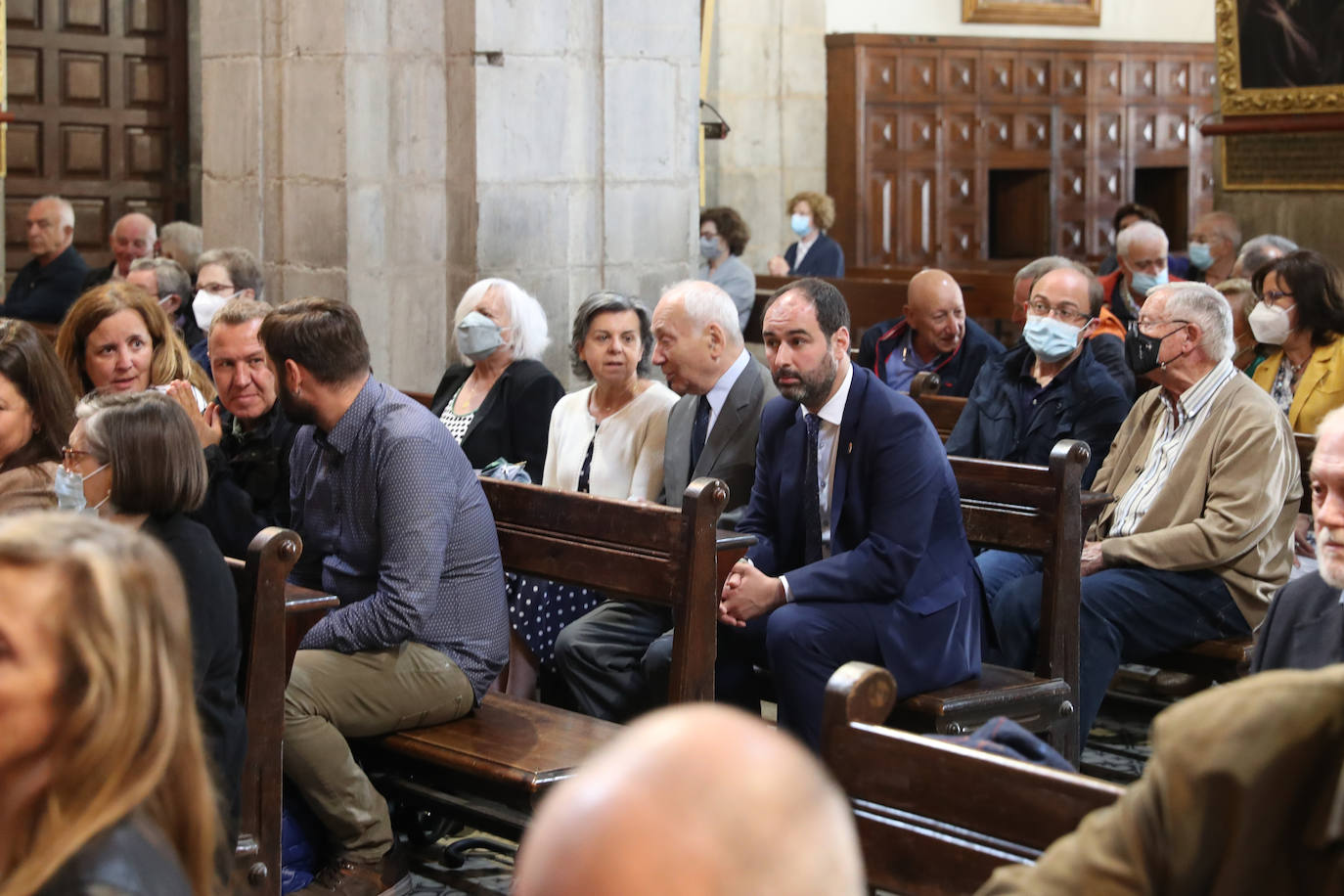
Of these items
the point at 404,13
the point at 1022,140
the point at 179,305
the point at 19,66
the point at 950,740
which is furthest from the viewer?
the point at 1022,140

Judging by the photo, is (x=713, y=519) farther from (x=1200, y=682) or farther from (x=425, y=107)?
(x=425, y=107)

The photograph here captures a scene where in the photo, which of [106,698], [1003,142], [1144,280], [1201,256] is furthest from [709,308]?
[1003,142]

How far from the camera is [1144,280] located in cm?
765

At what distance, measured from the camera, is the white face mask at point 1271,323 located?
529 cm

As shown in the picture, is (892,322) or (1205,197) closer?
(892,322)

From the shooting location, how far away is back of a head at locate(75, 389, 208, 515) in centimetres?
291

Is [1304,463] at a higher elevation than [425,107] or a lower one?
lower

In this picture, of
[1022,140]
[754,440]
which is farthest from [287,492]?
[1022,140]

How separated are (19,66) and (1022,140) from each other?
8.23 metres

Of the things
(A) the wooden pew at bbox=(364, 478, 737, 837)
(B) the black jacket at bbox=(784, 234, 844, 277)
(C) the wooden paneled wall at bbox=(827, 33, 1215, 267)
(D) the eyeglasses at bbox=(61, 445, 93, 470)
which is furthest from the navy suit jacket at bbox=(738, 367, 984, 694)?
(C) the wooden paneled wall at bbox=(827, 33, 1215, 267)

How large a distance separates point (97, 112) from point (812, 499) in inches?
316

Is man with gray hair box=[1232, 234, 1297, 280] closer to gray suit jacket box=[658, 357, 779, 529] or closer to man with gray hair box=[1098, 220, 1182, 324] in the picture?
man with gray hair box=[1098, 220, 1182, 324]

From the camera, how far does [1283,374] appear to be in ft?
17.6

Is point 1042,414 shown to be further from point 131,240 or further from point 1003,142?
point 1003,142
